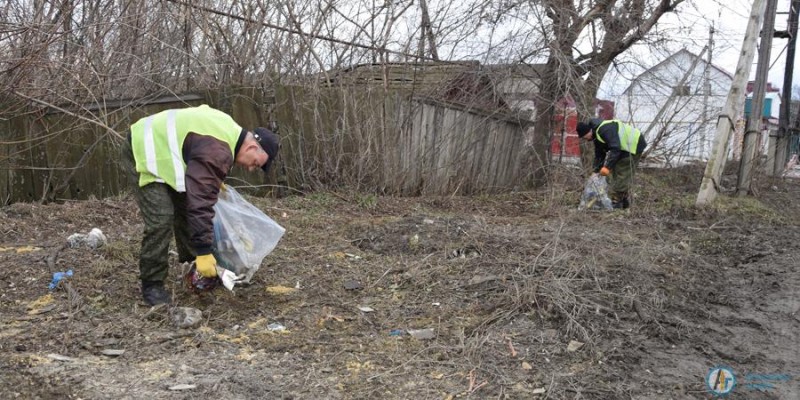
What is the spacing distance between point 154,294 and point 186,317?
1.21 feet

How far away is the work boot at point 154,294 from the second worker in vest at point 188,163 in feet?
0.52

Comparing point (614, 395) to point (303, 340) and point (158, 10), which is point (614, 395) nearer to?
point (303, 340)

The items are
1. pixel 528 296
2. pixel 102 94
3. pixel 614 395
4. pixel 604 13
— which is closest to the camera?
pixel 614 395

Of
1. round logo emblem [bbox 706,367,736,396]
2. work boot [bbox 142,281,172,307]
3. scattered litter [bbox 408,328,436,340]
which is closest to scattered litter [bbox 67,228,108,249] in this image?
work boot [bbox 142,281,172,307]

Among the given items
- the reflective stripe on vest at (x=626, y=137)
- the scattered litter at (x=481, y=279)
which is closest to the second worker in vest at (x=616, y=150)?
the reflective stripe on vest at (x=626, y=137)

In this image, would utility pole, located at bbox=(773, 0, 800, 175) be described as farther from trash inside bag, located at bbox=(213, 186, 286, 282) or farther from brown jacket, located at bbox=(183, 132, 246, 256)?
brown jacket, located at bbox=(183, 132, 246, 256)

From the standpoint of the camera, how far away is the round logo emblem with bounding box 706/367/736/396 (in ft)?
9.00

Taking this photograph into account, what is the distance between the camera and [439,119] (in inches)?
344

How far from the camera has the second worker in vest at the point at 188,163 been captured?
3.18 m

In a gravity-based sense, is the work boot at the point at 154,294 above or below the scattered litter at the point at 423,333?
above

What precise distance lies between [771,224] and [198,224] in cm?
646

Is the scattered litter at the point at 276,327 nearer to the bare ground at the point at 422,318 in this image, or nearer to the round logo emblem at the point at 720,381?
the bare ground at the point at 422,318

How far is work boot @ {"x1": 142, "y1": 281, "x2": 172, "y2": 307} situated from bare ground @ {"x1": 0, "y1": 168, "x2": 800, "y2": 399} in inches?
2.2

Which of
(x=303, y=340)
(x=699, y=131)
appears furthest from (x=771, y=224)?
(x=303, y=340)
